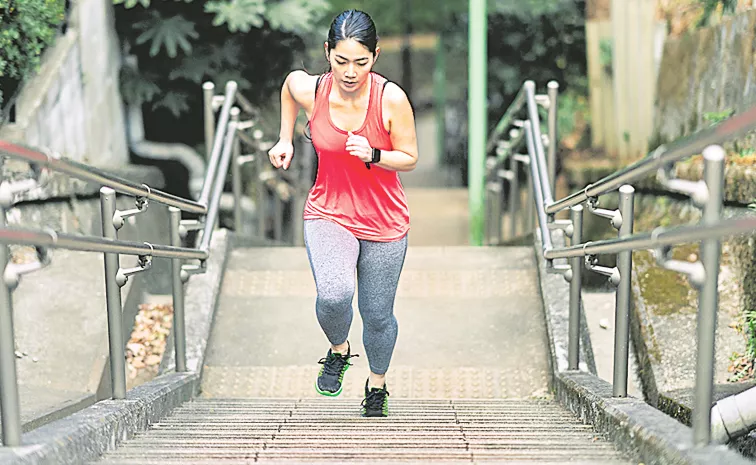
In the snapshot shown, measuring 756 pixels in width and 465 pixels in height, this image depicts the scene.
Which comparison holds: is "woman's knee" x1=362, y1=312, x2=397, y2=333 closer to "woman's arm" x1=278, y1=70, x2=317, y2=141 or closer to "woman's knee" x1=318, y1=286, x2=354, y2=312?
"woman's knee" x1=318, y1=286, x2=354, y2=312

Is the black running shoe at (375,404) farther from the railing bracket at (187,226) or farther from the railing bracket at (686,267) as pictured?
the railing bracket at (686,267)

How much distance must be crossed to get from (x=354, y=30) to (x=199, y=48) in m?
4.90

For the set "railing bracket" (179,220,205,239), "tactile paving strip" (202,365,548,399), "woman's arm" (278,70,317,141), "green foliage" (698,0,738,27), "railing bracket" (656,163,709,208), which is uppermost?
"green foliage" (698,0,738,27)

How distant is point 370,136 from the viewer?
346 cm

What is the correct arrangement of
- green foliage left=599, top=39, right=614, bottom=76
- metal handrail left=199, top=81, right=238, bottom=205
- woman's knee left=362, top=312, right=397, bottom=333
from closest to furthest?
woman's knee left=362, top=312, right=397, bottom=333, metal handrail left=199, top=81, right=238, bottom=205, green foliage left=599, top=39, right=614, bottom=76

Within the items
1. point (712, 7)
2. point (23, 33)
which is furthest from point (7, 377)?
point (712, 7)

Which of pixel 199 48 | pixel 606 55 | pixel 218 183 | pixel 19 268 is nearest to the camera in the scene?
pixel 19 268

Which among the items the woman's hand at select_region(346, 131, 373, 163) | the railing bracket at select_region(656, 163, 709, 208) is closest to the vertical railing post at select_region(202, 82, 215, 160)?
the woman's hand at select_region(346, 131, 373, 163)

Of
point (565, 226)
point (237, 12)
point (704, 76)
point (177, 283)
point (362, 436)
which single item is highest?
point (237, 12)

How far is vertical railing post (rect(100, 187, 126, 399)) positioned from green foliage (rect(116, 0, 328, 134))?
4.08 metres

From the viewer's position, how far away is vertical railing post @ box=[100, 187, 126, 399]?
11.1ft

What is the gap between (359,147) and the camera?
329 cm

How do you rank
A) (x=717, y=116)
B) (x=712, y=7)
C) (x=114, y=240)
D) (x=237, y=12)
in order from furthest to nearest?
(x=237, y=12)
(x=712, y=7)
(x=717, y=116)
(x=114, y=240)

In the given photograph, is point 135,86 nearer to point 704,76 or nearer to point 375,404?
point 704,76
